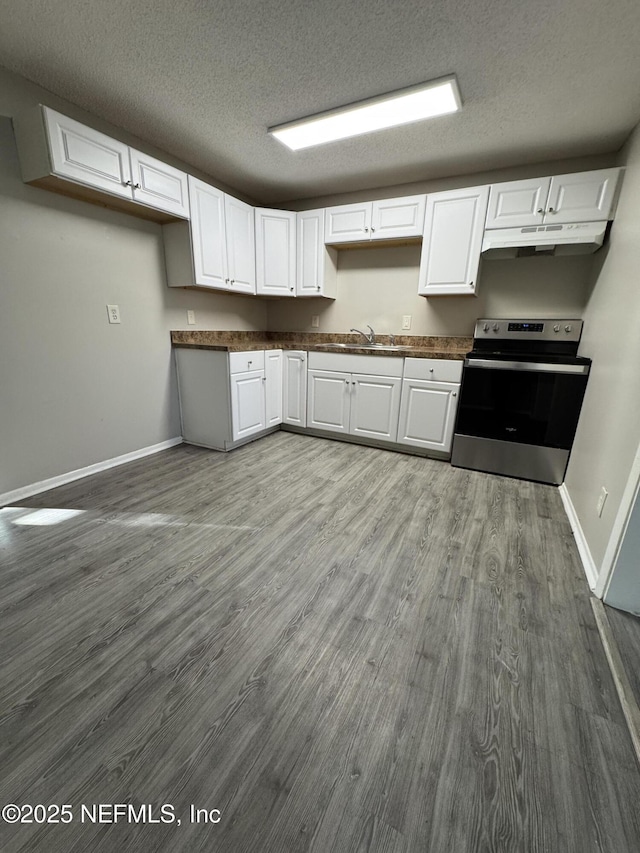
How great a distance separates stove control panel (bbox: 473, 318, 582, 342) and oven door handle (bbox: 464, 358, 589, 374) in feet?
1.86

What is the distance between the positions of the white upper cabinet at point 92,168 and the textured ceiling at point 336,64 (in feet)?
0.79

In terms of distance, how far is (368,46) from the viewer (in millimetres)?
1612

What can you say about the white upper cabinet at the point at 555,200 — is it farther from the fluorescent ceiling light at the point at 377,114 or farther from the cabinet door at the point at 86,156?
the cabinet door at the point at 86,156

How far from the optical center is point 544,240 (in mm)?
2443

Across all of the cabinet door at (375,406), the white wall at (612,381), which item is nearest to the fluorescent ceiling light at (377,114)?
the white wall at (612,381)

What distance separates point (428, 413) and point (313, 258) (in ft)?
6.15

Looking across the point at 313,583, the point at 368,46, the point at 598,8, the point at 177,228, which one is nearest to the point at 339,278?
the point at 177,228

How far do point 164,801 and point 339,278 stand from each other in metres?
3.75

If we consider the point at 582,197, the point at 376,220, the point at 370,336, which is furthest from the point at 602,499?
the point at 376,220

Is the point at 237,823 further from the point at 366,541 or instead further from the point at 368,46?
the point at 368,46

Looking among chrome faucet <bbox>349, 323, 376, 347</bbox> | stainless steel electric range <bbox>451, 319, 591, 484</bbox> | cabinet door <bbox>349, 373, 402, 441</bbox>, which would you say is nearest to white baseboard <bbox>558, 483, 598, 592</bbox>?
stainless steel electric range <bbox>451, 319, 591, 484</bbox>

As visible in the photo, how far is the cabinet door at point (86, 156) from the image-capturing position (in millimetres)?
1825

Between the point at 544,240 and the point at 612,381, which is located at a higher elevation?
the point at 544,240

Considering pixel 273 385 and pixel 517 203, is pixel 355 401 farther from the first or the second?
pixel 517 203
